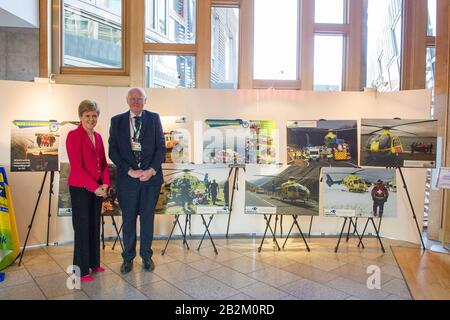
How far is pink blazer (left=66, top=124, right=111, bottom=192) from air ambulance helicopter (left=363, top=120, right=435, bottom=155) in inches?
118

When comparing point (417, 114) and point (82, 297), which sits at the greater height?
point (417, 114)

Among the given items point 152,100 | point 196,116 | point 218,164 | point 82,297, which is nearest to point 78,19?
point 152,100

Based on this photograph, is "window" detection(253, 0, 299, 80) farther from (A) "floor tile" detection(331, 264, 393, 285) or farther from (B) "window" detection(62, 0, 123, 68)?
(A) "floor tile" detection(331, 264, 393, 285)

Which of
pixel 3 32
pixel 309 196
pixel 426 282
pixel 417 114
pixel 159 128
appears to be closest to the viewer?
pixel 426 282

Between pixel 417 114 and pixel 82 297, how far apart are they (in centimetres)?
405

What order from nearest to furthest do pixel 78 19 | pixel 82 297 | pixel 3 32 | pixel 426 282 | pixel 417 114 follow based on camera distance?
pixel 82 297 → pixel 426 282 → pixel 417 114 → pixel 3 32 → pixel 78 19

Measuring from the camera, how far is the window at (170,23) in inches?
187

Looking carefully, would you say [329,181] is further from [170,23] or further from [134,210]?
[170,23]

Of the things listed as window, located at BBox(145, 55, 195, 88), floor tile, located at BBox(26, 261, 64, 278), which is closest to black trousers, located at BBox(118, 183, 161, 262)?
floor tile, located at BBox(26, 261, 64, 278)

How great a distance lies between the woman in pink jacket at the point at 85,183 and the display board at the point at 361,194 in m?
2.43

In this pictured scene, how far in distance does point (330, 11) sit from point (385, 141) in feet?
7.00

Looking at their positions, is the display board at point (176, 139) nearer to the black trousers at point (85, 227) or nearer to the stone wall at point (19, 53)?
the black trousers at point (85, 227)

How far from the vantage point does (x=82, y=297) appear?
2.71 meters

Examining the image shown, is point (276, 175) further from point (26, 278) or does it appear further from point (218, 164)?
point (26, 278)
